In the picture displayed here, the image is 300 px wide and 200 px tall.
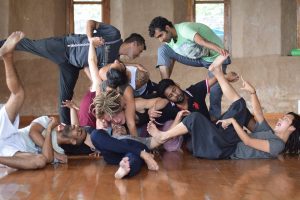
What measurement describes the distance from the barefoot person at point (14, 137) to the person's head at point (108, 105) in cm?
40

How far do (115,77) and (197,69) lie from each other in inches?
203

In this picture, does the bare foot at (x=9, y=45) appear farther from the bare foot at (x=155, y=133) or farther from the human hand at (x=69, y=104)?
the bare foot at (x=155, y=133)

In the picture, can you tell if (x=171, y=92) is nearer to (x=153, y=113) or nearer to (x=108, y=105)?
(x=153, y=113)

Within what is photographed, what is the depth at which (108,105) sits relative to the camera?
418cm

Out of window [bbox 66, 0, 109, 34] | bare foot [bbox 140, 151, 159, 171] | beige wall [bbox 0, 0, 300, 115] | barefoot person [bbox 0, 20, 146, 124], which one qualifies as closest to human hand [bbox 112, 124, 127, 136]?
bare foot [bbox 140, 151, 159, 171]

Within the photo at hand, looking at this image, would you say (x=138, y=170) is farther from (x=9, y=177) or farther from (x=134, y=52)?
(x=134, y=52)

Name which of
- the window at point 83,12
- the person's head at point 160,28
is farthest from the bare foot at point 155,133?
the window at point 83,12

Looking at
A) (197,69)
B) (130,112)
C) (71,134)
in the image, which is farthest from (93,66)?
(197,69)

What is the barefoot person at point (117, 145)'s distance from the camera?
138 inches

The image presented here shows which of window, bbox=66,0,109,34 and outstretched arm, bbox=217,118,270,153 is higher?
window, bbox=66,0,109,34

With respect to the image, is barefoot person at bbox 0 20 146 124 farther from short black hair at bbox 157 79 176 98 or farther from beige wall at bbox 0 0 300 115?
beige wall at bbox 0 0 300 115

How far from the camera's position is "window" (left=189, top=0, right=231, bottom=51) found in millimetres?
9359

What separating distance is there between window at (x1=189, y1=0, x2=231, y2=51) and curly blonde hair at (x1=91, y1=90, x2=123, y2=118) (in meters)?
5.42

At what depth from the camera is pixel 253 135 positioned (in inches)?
172
